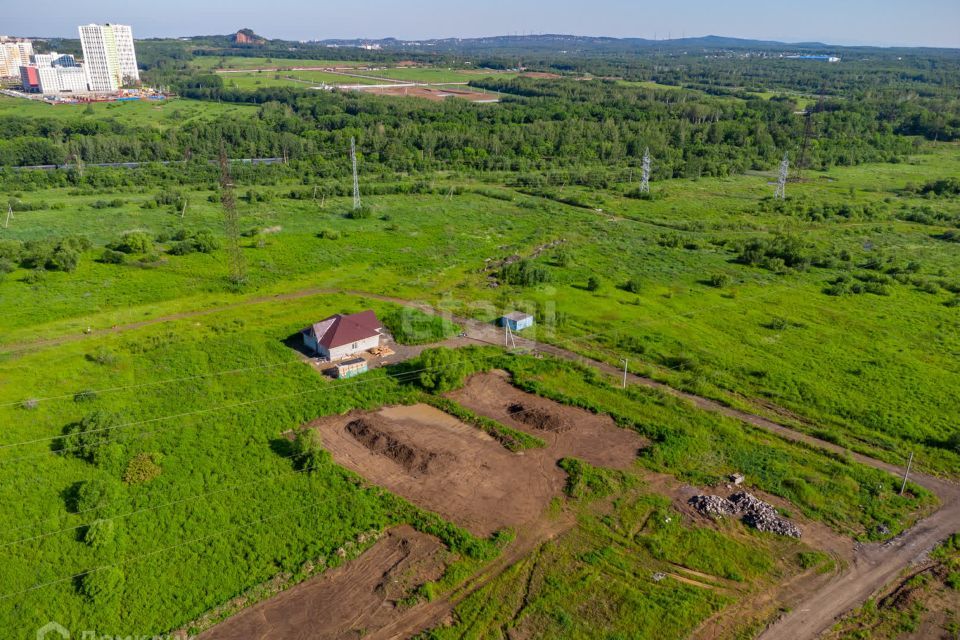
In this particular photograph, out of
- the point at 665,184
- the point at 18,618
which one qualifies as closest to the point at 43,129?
the point at 665,184

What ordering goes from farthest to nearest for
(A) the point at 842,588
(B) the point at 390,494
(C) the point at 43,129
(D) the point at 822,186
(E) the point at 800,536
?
(C) the point at 43,129 → (D) the point at 822,186 → (B) the point at 390,494 → (E) the point at 800,536 → (A) the point at 842,588

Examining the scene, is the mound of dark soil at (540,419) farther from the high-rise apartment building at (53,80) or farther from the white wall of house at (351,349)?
the high-rise apartment building at (53,80)

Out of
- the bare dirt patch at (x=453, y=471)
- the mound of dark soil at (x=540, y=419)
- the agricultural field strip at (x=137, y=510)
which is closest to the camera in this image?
the agricultural field strip at (x=137, y=510)

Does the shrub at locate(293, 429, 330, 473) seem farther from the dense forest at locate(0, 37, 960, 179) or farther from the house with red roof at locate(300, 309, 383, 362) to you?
the dense forest at locate(0, 37, 960, 179)

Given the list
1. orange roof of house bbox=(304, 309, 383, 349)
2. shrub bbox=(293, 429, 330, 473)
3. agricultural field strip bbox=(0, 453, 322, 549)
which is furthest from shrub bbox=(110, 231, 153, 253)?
agricultural field strip bbox=(0, 453, 322, 549)

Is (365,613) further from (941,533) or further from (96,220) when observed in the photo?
(96,220)

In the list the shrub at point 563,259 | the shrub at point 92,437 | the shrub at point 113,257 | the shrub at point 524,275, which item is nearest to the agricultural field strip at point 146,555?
the shrub at point 92,437
